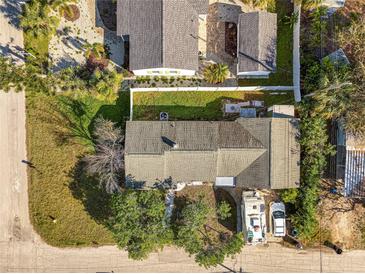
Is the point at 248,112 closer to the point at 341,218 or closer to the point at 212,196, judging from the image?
the point at 212,196

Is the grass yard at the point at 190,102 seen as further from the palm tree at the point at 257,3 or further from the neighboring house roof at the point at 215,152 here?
the palm tree at the point at 257,3

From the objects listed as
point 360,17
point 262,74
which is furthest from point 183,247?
point 360,17

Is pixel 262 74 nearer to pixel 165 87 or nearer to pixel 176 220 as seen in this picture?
pixel 165 87

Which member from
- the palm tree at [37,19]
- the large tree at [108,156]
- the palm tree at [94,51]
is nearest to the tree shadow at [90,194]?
the large tree at [108,156]

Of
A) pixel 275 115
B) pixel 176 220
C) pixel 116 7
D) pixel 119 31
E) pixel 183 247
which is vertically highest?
pixel 116 7

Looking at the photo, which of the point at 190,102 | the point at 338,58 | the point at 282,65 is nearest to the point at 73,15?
the point at 190,102

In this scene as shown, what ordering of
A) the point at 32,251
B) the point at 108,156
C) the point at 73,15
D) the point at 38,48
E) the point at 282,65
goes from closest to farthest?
the point at 108,156 → the point at 32,251 → the point at 38,48 → the point at 73,15 → the point at 282,65
